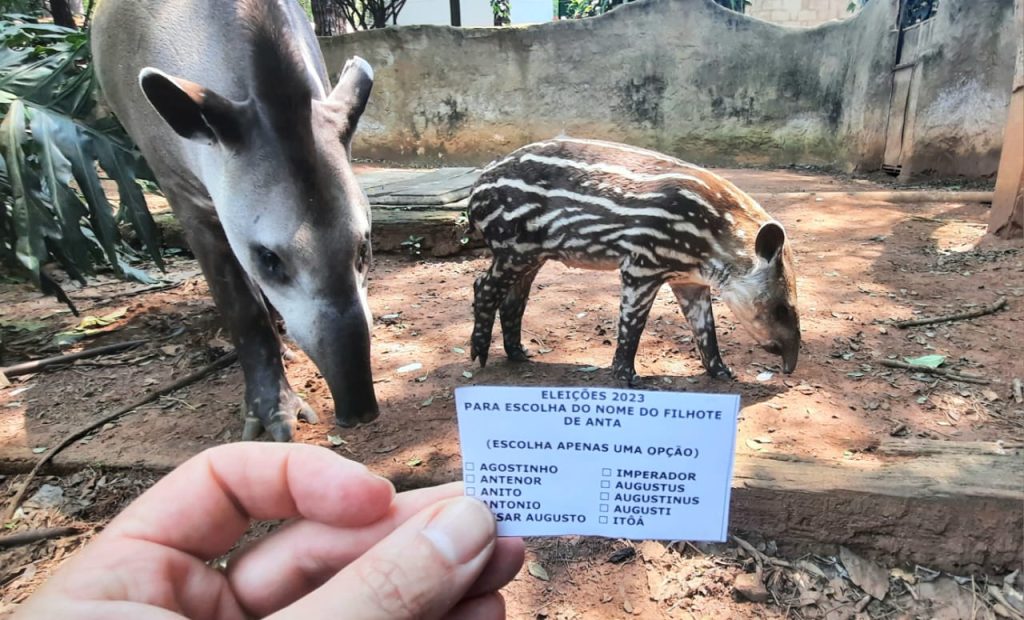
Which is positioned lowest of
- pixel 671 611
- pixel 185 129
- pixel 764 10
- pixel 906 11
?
pixel 671 611

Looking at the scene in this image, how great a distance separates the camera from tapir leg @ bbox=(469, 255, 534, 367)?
9.61 ft

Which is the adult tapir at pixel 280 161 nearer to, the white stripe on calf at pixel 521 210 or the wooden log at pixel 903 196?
the white stripe on calf at pixel 521 210

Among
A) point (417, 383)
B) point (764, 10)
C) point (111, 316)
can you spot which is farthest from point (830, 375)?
point (764, 10)

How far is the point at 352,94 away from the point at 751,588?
2095 millimetres

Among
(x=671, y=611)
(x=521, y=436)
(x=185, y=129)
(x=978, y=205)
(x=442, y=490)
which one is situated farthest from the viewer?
(x=978, y=205)

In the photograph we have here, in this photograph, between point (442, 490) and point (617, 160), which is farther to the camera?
point (617, 160)

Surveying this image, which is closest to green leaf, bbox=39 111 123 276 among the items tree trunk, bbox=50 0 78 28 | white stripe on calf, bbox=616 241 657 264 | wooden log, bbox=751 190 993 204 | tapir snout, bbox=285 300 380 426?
tapir snout, bbox=285 300 380 426

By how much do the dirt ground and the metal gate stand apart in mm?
4308

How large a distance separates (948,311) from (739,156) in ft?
27.8

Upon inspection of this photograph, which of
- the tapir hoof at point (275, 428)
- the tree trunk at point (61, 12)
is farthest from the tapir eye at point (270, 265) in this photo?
the tree trunk at point (61, 12)

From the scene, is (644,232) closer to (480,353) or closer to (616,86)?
(480,353)

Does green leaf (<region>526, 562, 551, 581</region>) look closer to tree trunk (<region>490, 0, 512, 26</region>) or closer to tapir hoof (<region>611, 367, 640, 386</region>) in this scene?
tapir hoof (<region>611, 367, 640, 386</region>)

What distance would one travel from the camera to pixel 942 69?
790 centimetres

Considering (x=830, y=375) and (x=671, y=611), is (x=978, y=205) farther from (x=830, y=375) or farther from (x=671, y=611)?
(x=671, y=611)
